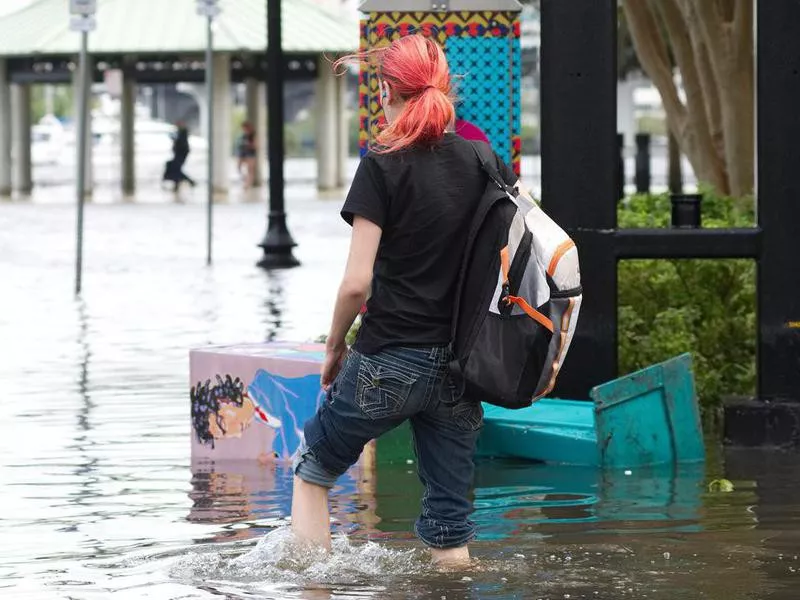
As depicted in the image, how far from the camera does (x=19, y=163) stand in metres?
42.9

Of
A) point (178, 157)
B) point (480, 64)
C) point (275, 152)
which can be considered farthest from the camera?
point (178, 157)

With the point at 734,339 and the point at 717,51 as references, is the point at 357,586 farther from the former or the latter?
the point at 717,51

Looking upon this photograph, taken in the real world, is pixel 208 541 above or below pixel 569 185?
below

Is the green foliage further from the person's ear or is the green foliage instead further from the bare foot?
the person's ear

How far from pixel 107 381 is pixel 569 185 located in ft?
13.1

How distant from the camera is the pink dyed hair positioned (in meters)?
5.89

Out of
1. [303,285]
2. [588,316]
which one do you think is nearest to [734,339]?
[588,316]

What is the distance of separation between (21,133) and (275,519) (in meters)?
35.5

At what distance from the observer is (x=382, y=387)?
5965 millimetres

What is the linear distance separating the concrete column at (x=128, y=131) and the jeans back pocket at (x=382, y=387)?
3595cm

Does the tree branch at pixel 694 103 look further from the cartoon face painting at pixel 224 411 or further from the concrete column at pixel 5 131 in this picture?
the concrete column at pixel 5 131

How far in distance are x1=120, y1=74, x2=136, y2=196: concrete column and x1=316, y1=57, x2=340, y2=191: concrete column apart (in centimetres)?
405

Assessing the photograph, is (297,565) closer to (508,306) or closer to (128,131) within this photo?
(508,306)

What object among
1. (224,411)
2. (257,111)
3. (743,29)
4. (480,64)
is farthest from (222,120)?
(224,411)
